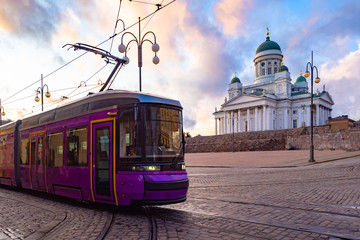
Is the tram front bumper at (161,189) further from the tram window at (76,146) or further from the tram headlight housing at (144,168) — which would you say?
the tram window at (76,146)

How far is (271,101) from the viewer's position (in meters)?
86.0

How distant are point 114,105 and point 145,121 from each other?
3.01 ft

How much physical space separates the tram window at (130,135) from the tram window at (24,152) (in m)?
6.15

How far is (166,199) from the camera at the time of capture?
22.3ft

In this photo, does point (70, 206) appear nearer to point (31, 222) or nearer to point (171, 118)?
point (31, 222)

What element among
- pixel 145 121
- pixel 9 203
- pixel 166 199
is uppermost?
pixel 145 121

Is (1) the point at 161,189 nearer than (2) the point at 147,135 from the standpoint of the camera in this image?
Yes

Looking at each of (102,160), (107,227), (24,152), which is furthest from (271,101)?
(107,227)

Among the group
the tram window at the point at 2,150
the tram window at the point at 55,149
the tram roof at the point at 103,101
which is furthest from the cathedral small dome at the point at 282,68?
the tram window at the point at 55,149

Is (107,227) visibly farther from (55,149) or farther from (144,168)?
(55,149)

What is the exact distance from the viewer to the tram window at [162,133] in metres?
6.95

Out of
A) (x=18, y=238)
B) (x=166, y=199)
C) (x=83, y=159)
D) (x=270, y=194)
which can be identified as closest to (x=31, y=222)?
(x=18, y=238)

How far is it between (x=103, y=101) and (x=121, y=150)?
1473 mm

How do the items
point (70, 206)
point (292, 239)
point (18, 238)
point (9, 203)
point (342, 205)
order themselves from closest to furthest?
point (292, 239) → point (18, 238) → point (342, 205) → point (70, 206) → point (9, 203)
